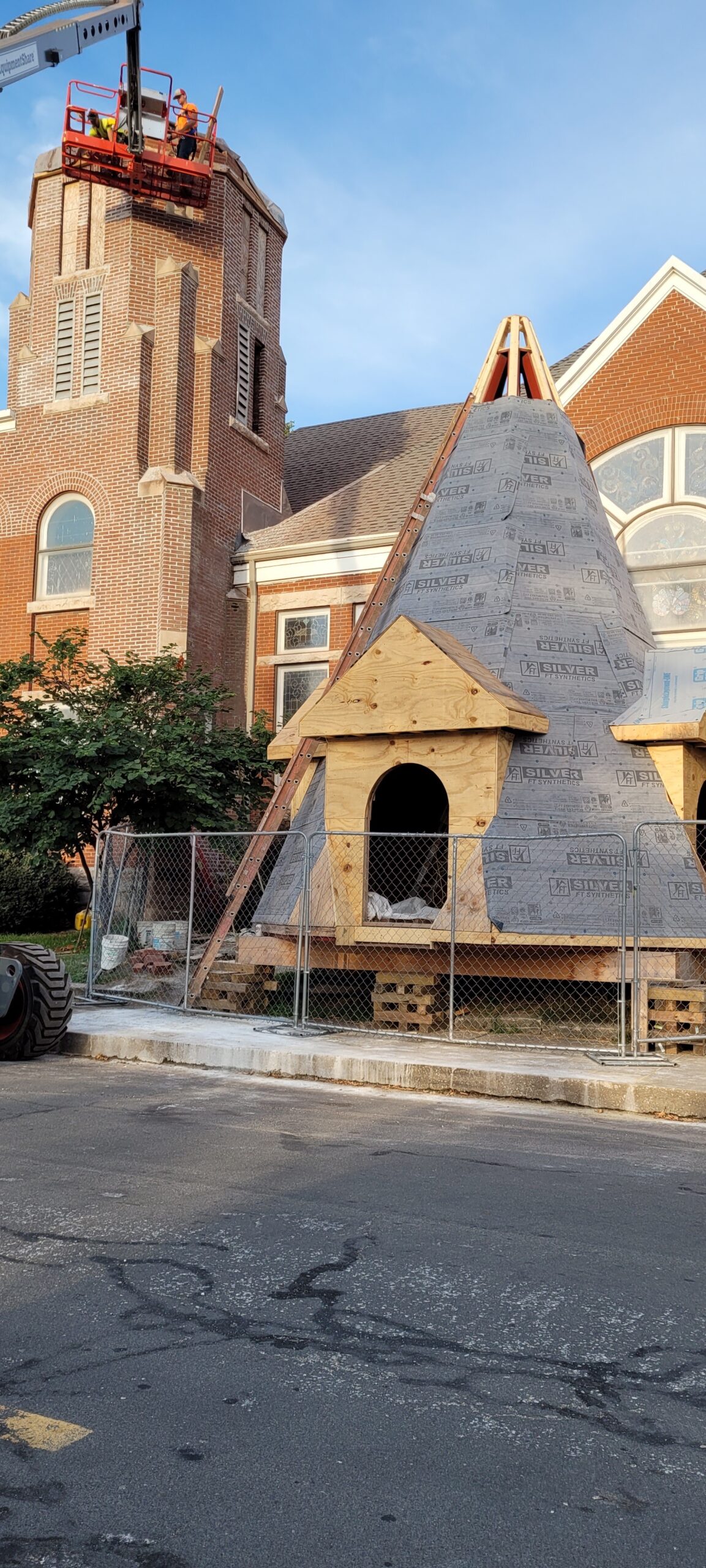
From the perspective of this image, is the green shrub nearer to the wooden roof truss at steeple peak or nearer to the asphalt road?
the wooden roof truss at steeple peak

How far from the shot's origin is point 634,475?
17938 millimetres

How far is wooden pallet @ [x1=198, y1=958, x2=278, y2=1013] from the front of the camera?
480 inches

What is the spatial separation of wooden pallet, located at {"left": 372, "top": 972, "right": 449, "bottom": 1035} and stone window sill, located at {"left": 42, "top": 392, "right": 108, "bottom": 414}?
15.2 meters

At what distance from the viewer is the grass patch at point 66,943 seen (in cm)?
1584

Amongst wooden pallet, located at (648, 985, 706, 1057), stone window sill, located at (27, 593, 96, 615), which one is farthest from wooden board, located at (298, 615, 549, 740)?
stone window sill, located at (27, 593, 96, 615)

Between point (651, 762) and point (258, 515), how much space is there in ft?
47.4

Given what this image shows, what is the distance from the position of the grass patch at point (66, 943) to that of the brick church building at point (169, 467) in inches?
196

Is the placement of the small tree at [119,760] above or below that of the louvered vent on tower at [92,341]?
below

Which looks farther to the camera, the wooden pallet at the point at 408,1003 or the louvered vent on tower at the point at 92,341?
the louvered vent on tower at the point at 92,341

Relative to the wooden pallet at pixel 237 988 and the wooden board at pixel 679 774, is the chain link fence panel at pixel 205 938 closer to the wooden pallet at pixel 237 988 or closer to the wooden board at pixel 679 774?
the wooden pallet at pixel 237 988

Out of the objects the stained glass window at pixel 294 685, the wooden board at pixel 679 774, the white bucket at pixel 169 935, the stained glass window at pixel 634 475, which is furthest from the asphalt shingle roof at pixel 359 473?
the wooden board at pixel 679 774

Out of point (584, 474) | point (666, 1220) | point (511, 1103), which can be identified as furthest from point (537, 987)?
point (666, 1220)

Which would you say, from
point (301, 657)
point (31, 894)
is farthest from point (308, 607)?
point (31, 894)

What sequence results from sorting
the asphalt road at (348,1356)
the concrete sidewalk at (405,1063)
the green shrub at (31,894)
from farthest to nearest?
the green shrub at (31,894)
the concrete sidewalk at (405,1063)
the asphalt road at (348,1356)
